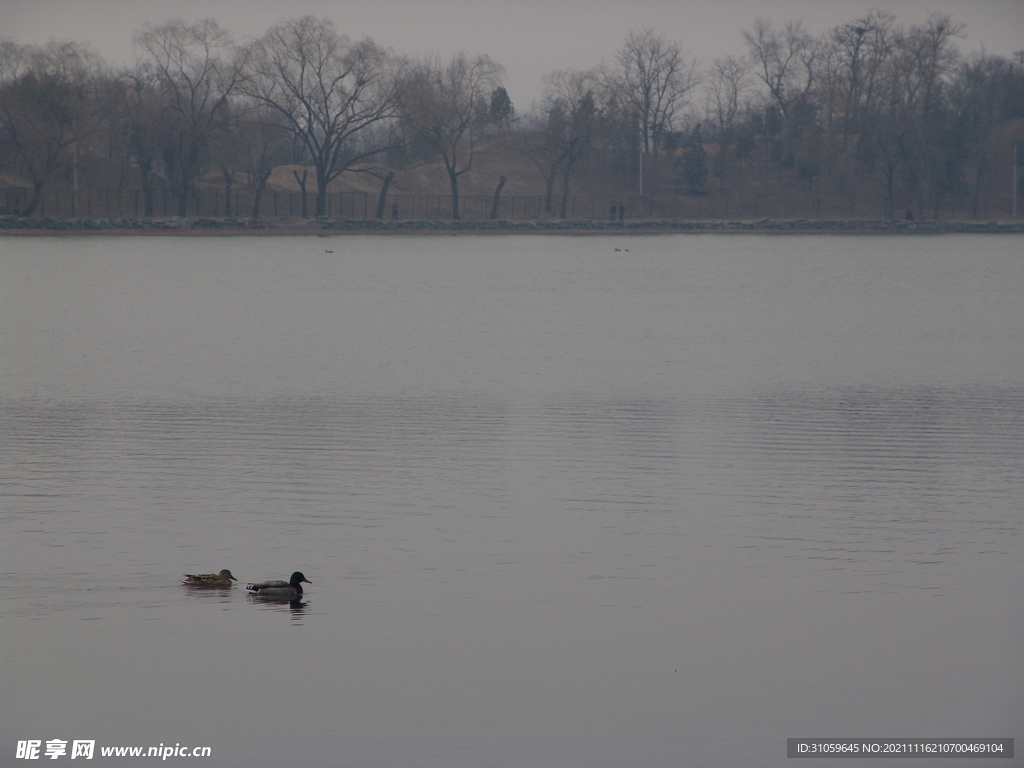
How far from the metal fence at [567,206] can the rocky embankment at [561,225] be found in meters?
2.42

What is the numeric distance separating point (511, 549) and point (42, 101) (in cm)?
8972

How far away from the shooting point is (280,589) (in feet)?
41.8

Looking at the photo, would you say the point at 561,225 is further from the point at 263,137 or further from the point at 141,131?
the point at 141,131

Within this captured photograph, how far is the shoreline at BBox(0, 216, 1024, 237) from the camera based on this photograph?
105 meters

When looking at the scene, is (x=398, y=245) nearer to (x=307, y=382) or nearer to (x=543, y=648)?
(x=307, y=382)

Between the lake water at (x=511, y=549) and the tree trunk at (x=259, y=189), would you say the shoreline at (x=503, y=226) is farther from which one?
the lake water at (x=511, y=549)

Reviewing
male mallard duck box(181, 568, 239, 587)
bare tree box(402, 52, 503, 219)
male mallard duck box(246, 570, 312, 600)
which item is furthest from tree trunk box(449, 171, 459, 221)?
male mallard duck box(246, 570, 312, 600)

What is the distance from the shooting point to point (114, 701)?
413 inches

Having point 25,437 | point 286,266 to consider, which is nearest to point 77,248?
point 286,266

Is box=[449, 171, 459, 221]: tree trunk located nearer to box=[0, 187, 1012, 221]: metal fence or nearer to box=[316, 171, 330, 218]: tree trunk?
box=[0, 187, 1012, 221]: metal fence

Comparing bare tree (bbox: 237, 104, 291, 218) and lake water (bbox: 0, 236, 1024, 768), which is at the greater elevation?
bare tree (bbox: 237, 104, 291, 218)

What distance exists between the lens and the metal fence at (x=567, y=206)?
372 ft

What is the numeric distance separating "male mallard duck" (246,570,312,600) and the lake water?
162mm

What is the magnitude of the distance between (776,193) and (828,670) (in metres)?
122
